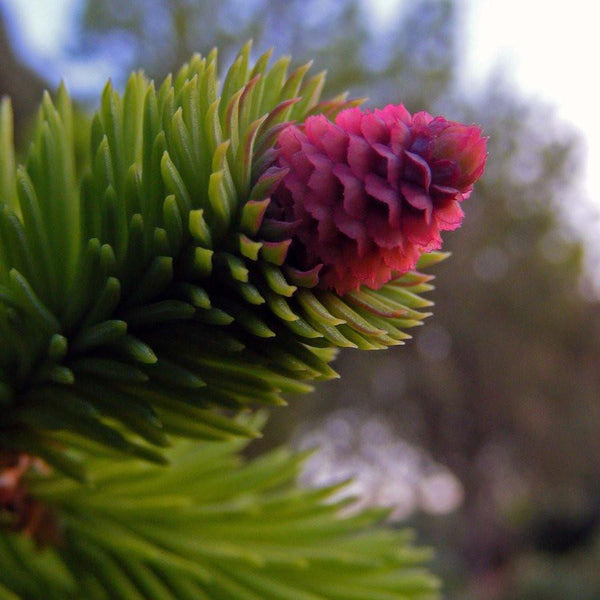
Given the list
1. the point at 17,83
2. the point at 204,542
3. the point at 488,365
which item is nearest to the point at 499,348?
the point at 488,365

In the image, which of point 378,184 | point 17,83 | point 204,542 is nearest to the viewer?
point 378,184

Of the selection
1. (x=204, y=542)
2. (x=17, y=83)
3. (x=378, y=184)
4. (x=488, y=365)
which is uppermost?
(x=488, y=365)

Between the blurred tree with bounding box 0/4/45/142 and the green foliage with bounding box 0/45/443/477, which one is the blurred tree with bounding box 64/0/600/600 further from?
the green foliage with bounding box 0/45/443/477

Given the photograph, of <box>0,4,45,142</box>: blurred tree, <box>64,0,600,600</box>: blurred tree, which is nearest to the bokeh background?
<box>64,0,600,600</box>: blurred tree

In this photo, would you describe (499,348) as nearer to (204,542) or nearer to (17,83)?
(17,83)

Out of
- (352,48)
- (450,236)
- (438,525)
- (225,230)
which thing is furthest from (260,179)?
(438,525)

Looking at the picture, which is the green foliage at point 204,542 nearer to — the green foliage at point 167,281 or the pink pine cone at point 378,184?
the green foliage at point 167,281
